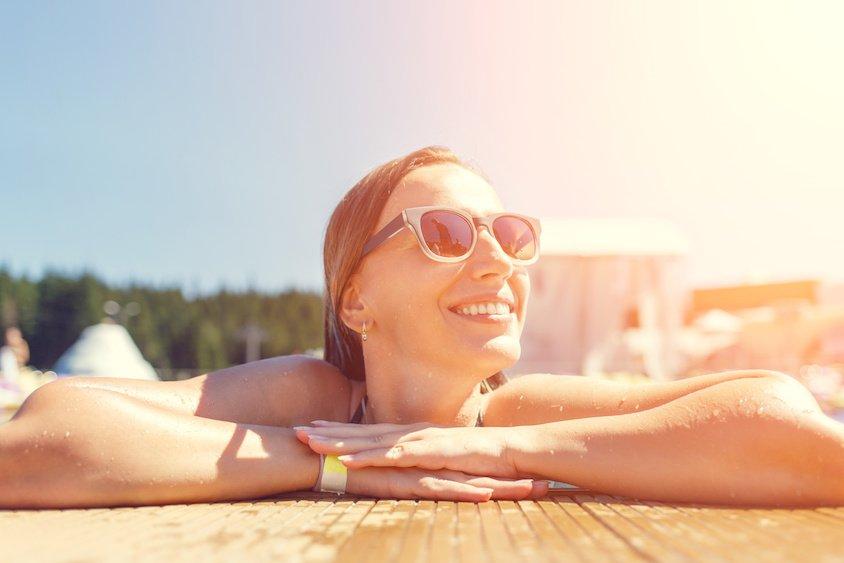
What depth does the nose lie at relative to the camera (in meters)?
1.84

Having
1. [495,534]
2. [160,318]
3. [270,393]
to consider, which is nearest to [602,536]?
[495,534]

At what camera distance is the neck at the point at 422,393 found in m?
1.87

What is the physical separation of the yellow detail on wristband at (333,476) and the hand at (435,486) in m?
0.02

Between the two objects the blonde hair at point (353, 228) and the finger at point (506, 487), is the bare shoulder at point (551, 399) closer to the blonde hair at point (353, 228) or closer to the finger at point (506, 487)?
the finger at point (506, 487)

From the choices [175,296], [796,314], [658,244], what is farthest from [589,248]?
[175,296]

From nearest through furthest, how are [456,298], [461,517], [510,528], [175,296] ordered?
[510,528], [461,517], [456,298], [175,296]

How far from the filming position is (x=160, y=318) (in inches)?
1443

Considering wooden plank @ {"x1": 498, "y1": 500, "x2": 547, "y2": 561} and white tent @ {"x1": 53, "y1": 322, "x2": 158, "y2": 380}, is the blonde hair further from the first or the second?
white tent @ {"x1": 53, "y1": 322, "x2": 158, "y2": 380}

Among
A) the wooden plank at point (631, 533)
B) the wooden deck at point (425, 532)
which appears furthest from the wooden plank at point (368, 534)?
the wooden plank at point (631, 533)

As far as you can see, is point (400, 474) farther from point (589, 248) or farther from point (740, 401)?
point (589, 248)

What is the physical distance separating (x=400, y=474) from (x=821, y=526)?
30.9 inches

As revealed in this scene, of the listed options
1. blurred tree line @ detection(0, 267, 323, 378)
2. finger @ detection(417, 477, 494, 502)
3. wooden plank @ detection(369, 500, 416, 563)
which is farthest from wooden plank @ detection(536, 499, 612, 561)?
blurred tree line @ detection(0, 267, 323, 378)

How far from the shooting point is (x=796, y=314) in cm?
1541

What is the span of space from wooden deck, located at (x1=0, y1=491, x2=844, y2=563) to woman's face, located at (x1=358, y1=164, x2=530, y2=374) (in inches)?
17.6
